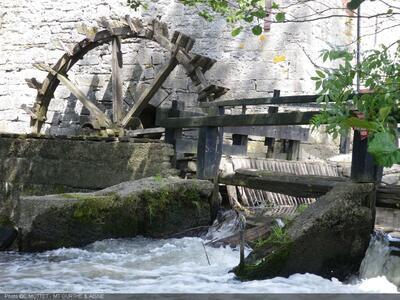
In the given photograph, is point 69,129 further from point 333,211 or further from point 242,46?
point 333,211

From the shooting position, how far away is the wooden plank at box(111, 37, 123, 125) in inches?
327

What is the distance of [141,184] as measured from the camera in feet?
15.4

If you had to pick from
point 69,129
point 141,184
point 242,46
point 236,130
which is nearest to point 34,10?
point 69,129

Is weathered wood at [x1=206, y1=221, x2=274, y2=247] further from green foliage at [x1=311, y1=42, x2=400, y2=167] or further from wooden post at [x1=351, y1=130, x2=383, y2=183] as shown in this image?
green foliage at [x1=311, y1=42, x2=400, y2=167]

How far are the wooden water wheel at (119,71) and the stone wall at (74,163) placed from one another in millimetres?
1484

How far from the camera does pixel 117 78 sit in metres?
8.45

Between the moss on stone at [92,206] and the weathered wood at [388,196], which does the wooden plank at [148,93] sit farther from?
the weathered wood at [388,196]

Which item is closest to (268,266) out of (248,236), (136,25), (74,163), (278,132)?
(248,236)

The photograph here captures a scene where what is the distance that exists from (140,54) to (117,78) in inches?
27.7

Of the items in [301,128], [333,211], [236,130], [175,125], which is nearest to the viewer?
[333,211]

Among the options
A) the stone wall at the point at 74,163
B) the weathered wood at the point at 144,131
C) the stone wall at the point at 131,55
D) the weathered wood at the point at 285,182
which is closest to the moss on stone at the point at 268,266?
the weathered wood at the point at 285,182

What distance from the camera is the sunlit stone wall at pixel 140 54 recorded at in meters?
7.86

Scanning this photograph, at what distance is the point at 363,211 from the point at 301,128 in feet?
12.7

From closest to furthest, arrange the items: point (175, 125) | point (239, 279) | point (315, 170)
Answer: point (239, 279)
point (175, 125)
point (315, 170)
